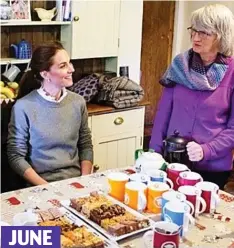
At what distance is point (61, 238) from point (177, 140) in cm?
79

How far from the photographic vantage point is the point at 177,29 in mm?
5133

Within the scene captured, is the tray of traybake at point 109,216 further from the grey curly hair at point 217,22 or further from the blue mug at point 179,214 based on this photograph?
the grey curly hair at point 217,22

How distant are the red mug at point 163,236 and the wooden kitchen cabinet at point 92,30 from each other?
2.04 meters

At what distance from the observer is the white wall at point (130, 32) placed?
11.7 feet

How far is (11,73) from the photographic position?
10.3ft

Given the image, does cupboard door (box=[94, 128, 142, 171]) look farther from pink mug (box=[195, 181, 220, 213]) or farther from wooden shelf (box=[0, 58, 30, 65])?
pink mug (box=[195, 181, 220, 213])

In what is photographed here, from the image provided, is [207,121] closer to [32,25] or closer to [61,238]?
[61,238]

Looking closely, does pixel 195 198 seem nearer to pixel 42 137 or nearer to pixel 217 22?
pixel 217 22

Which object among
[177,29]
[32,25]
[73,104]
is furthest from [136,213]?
[177,29]

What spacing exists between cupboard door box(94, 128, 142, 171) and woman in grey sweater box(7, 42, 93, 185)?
783mm

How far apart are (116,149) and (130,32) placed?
34.3 inches

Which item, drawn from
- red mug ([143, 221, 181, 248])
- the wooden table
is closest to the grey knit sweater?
the wooden table

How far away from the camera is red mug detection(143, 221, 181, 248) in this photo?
1.42 m

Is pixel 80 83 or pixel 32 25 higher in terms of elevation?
pixel 32 25
